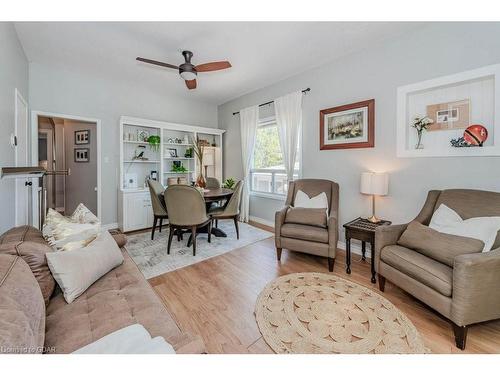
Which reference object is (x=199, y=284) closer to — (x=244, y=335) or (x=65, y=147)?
(x=244, y=335)

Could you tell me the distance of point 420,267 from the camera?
66.3 inches

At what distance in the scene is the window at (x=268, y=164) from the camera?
4207 millimetres

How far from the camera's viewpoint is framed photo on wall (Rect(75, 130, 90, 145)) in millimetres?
4223

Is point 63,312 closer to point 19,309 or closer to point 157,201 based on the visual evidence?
point 19,309

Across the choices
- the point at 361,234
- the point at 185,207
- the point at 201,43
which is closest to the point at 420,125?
the point at 361,234

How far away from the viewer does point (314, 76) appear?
11.2 feet

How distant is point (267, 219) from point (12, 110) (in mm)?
3820

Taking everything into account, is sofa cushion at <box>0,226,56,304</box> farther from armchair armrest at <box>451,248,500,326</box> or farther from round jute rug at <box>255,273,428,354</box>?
armchair armrest at <box>451,248,500,326</box>

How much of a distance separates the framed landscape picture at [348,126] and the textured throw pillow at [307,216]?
1072mm

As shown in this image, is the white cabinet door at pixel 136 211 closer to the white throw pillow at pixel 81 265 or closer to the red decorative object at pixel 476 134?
the white throw pillow at pixel 81 265

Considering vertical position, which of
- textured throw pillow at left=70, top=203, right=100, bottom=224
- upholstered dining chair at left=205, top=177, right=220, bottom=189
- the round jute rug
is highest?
upholstered dining chair at left=205, top=177, right=220, bottom=189

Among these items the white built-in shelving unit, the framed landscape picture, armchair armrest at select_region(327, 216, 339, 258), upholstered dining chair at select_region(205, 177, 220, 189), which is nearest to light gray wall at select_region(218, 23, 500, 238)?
the framed landscape picture

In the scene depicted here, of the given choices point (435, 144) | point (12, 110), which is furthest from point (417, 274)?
point (12, 110)

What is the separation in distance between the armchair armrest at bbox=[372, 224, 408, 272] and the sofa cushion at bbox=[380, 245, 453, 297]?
4cm
